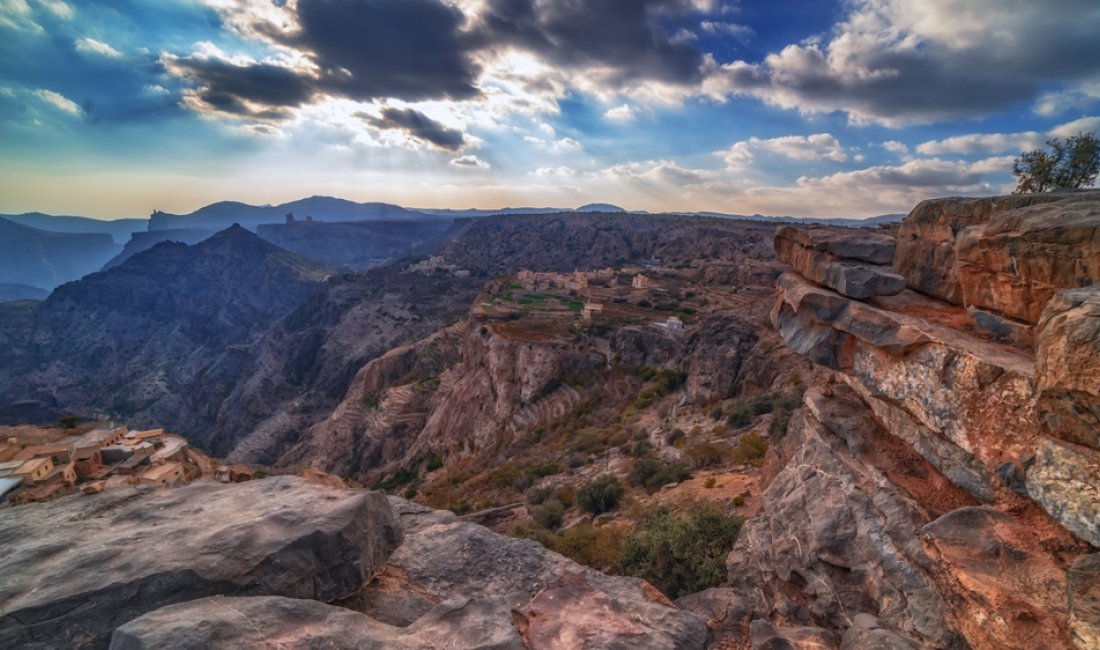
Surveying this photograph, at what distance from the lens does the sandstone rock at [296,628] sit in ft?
12.0

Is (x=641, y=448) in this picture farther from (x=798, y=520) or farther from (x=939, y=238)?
(x=939, y=238)

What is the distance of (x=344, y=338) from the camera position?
8450 centimetres

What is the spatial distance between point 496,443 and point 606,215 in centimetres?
15085

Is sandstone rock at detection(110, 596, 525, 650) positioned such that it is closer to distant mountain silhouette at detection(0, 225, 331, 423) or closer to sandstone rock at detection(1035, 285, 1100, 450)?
sandstone rock at detection(1035, 285, 1100, 450)

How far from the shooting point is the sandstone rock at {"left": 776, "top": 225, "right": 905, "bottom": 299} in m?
9.66

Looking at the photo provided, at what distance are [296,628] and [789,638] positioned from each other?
593 centimetres

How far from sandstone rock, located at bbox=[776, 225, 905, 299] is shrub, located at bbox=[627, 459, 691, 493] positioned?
8568 millimetres

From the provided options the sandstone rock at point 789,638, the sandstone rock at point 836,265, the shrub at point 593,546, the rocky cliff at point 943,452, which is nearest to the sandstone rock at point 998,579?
the rocky cliff at point 943,452

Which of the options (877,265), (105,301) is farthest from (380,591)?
(105,301)

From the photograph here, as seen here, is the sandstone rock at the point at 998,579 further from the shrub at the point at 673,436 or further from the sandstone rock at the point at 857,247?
the shrub at the point at 673,436

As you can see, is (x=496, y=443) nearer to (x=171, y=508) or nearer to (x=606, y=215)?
(x=171, y=508)

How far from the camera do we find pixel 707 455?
1820 centimetres

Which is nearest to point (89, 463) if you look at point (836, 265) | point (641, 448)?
point (641, 448)

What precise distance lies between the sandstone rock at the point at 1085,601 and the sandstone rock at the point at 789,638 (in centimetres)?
255
